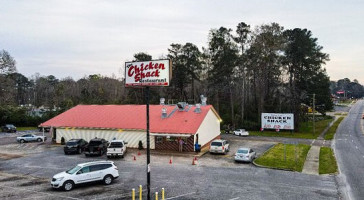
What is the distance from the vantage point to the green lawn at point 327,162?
27.0 meters

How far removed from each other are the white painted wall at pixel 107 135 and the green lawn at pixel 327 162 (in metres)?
20.1

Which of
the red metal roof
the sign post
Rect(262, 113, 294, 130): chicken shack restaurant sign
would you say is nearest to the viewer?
the sign post

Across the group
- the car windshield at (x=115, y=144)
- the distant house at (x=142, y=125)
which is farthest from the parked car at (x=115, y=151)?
the distant house at (x=142, y=125)

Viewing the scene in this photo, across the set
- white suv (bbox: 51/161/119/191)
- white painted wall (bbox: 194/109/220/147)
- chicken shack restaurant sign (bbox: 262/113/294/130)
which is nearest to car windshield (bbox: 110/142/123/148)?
white painted wall (bbox: 194/109/220/147)

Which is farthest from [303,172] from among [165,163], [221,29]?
[221,29]

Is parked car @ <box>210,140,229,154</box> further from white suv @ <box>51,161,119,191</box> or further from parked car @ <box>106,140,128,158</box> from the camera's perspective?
white suv @ <box>51,161,119,191</box>

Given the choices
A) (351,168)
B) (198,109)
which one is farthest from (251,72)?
Result: (351,168)

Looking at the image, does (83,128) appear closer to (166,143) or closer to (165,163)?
(166,143)

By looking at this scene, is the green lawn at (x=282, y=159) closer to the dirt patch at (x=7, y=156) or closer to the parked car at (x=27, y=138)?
the dirt patch at (x=7, y=156)

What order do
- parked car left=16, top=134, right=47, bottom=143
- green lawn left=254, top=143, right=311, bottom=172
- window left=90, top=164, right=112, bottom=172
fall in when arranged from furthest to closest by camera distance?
parked car left=16, top=134, right=47, bottom=143
green lawn left=254, top=143, right=311, bottom=172
window left=90, top=164, right=112, bottom=172

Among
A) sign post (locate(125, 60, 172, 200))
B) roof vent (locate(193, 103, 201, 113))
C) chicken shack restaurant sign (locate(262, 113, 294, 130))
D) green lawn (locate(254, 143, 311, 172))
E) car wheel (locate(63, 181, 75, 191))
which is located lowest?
green lawn (locate(254, 143, 311, 172))

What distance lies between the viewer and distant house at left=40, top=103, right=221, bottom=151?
3759 centimetres

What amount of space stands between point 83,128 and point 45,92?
105m

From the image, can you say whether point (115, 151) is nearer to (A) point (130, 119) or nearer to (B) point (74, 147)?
(B) point (74, 147)
